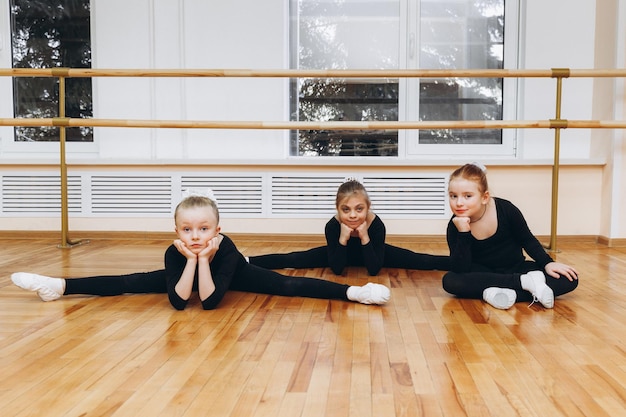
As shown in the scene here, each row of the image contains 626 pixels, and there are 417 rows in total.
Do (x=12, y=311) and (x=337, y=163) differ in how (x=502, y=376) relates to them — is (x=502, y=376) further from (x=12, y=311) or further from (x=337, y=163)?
(x=337, y=163)

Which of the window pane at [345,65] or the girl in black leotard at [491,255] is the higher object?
the window pane at [345,65]

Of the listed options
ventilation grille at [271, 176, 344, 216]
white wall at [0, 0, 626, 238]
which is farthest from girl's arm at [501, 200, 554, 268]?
ventilation grille at [271, 176, 344, 216]

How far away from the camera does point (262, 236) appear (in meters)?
3.26

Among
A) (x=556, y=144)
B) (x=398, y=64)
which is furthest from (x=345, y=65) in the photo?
(x=556, y=144)

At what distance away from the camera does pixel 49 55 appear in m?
3.49

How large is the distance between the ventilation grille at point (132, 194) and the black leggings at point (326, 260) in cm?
108

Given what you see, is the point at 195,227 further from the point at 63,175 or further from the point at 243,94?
the point at 243,94

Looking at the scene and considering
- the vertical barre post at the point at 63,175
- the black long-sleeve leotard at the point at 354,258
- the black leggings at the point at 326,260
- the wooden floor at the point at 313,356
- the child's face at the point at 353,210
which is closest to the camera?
the wooden floor at the point at 313,356

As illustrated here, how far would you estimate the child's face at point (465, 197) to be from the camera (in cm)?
184

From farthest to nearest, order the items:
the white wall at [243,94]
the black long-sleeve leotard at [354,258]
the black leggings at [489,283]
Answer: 1. the white wall at [243,94]
2. the black long-sleeve leotard at [354,258]
3. the black leggings at [489,283]

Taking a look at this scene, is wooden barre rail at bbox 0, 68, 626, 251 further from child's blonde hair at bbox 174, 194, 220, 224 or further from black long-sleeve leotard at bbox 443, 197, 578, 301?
child's blonde hair at bbox 174, 194, 220, 224

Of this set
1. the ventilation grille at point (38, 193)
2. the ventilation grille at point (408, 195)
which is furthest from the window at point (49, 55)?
the ventilation grille at point (408, 195)

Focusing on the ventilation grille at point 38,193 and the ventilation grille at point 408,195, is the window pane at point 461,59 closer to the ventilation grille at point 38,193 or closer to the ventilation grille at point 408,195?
the ventilation grille at point 408,195

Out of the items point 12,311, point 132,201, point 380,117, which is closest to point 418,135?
point 380,117
